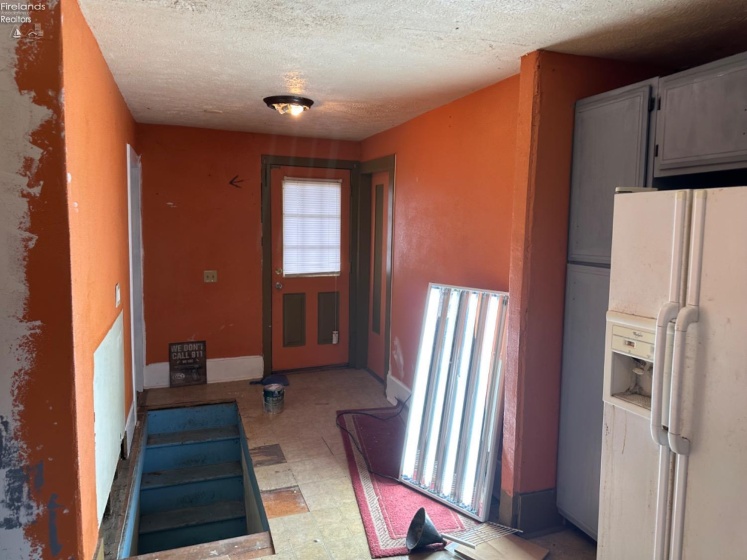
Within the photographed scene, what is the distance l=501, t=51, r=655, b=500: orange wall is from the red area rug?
1.38 feet

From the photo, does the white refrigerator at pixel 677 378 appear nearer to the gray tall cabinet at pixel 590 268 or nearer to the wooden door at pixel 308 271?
the gray tall cabinet at pixel 590 268

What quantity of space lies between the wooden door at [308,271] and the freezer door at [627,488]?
3395mm

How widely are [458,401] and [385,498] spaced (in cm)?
67

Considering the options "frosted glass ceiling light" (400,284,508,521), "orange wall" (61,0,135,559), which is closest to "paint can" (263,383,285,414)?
"frosted glass ceiling light" (400,284,508,521)

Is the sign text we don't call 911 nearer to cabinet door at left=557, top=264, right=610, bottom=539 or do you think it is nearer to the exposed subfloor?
the exposed subfloor

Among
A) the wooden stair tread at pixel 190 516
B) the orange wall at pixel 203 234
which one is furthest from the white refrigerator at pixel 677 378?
the orange wall at pixel 203 234

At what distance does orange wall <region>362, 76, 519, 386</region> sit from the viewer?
2.86 metres

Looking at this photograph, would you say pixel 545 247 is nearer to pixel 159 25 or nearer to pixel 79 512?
pixel 159 25

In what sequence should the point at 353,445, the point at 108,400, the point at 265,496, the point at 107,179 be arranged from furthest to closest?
the point at 353,445, the point at 265,496, the point at 107,179, the point at 108,400

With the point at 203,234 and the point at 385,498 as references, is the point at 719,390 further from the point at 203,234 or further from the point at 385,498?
the point at 203,234

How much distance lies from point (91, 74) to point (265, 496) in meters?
2.25

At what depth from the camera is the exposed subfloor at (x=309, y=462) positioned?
2.48m

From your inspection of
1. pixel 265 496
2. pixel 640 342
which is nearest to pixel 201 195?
pixel 265 496

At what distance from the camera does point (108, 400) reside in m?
2.43
